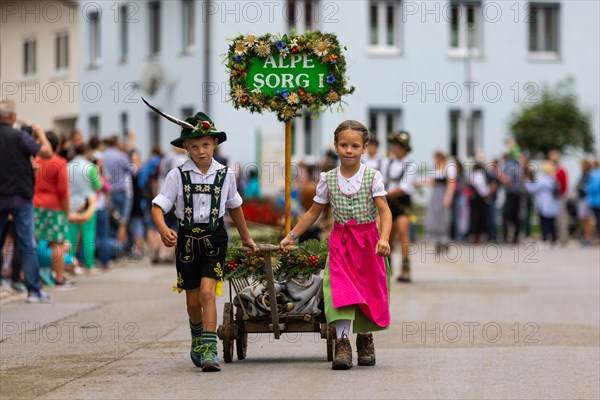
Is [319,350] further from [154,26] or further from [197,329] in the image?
[154,26]

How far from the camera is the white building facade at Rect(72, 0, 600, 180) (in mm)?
40969

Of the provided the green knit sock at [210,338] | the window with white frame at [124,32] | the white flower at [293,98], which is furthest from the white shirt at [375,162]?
the window with white frame at [124,32]

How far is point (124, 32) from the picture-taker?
45.3 metres

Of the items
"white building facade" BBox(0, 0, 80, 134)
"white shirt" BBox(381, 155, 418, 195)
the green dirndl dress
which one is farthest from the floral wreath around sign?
"white building facade" BBox(0, 0, 80, 134)

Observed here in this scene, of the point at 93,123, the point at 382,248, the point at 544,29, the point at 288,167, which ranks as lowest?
the point at 382,248

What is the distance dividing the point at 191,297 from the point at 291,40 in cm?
226

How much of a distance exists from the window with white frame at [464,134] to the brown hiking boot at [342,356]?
33.8m

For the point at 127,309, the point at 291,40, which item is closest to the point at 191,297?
the point at 291,40

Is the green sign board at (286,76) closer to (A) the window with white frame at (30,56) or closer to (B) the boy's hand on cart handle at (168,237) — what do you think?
(B) the boy's hand on cart handle at (168,237)

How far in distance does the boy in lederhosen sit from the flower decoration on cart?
0.42 metres

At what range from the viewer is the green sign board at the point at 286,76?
424 inches

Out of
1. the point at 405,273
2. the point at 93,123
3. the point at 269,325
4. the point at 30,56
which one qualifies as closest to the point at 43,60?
the point at 30,56

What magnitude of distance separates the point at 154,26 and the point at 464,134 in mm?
9989

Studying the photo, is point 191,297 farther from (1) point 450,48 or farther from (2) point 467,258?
(1) point 450,48
